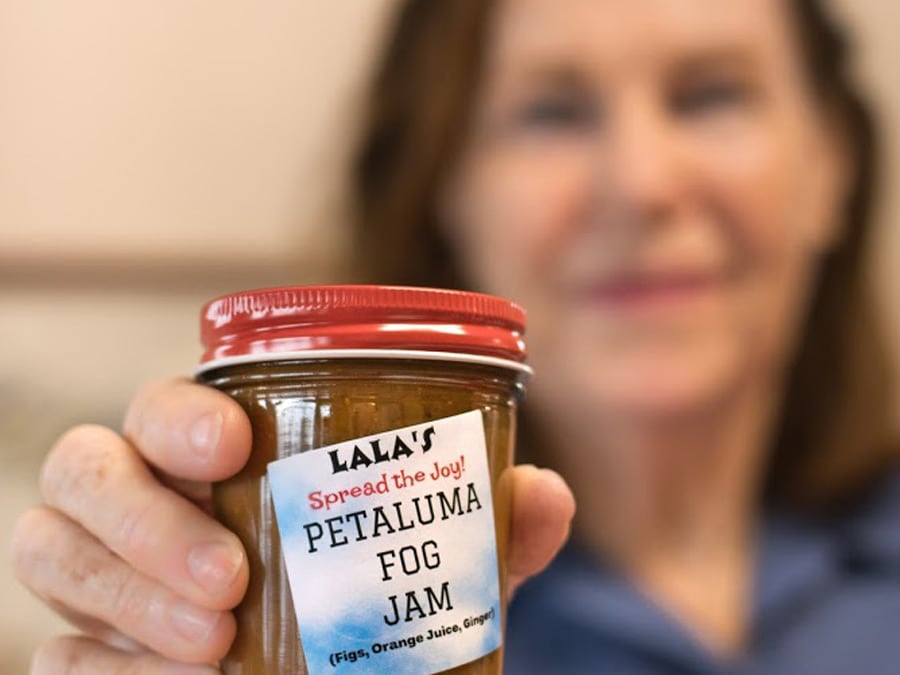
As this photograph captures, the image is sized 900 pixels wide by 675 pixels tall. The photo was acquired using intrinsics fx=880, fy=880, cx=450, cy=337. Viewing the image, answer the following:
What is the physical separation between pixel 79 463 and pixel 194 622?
149mm

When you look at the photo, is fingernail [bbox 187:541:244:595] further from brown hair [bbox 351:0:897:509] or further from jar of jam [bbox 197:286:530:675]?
brown hair [bbox 351:0:897:509]

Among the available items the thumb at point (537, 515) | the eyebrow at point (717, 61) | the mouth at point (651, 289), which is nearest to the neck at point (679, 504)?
the mouth at point (651, 289)

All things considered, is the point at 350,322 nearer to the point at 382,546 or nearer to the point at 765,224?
the point at 382,546

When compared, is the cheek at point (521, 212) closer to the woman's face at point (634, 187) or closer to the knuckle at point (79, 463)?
the woman's face at point (634, 187)

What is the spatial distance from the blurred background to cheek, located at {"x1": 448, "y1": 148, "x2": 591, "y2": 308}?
0.31m

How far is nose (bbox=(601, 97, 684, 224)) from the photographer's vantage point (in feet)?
3.30

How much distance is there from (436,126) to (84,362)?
24.6 inches

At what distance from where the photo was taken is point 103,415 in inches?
51.0

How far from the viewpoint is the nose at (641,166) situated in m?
1.01

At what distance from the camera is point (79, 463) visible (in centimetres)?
57

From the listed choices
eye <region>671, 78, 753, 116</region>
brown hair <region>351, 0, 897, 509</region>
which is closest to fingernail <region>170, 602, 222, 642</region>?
brown hair <region>351, 0, 897, 509</region>

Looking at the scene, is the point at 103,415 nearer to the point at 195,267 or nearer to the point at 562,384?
the point at 195,267

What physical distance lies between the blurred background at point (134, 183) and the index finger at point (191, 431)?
30.7 inches

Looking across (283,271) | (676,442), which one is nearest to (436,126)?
(283,271)
